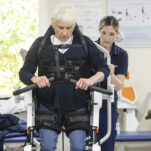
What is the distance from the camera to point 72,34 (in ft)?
7.83

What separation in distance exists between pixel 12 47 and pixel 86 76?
2230 millimetres

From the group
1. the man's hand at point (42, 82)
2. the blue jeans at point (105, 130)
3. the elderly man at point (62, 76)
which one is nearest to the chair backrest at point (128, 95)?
the blue jeans at point (105, 130)

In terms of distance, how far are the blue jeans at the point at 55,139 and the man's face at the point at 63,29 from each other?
0.55 metres

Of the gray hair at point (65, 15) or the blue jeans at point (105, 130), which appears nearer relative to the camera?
the gray hair at point (65, 15)

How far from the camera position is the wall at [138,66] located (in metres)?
4.16

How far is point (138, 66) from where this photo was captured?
4188mm

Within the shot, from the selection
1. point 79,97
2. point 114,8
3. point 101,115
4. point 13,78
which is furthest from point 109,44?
point 13,78

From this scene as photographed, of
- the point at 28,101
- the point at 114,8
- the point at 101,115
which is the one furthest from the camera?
the point at 114,8

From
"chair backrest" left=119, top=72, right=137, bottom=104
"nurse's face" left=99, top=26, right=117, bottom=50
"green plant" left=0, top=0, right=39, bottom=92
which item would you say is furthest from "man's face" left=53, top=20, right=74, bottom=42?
"green plant" left=0, top=0, right=39, bottom=92

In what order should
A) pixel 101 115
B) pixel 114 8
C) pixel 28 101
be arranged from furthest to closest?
pixel 114 8, pixel 101 115, pixel 28 101

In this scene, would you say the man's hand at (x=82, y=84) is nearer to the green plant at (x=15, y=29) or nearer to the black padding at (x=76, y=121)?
the black padding at (x=76, y=121)

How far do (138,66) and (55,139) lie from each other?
7.18 ft

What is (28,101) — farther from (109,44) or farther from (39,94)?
(109,44)

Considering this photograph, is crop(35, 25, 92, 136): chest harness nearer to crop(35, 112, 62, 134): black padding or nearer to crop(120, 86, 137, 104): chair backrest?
crop(35, 112, 62, 134): black padding
